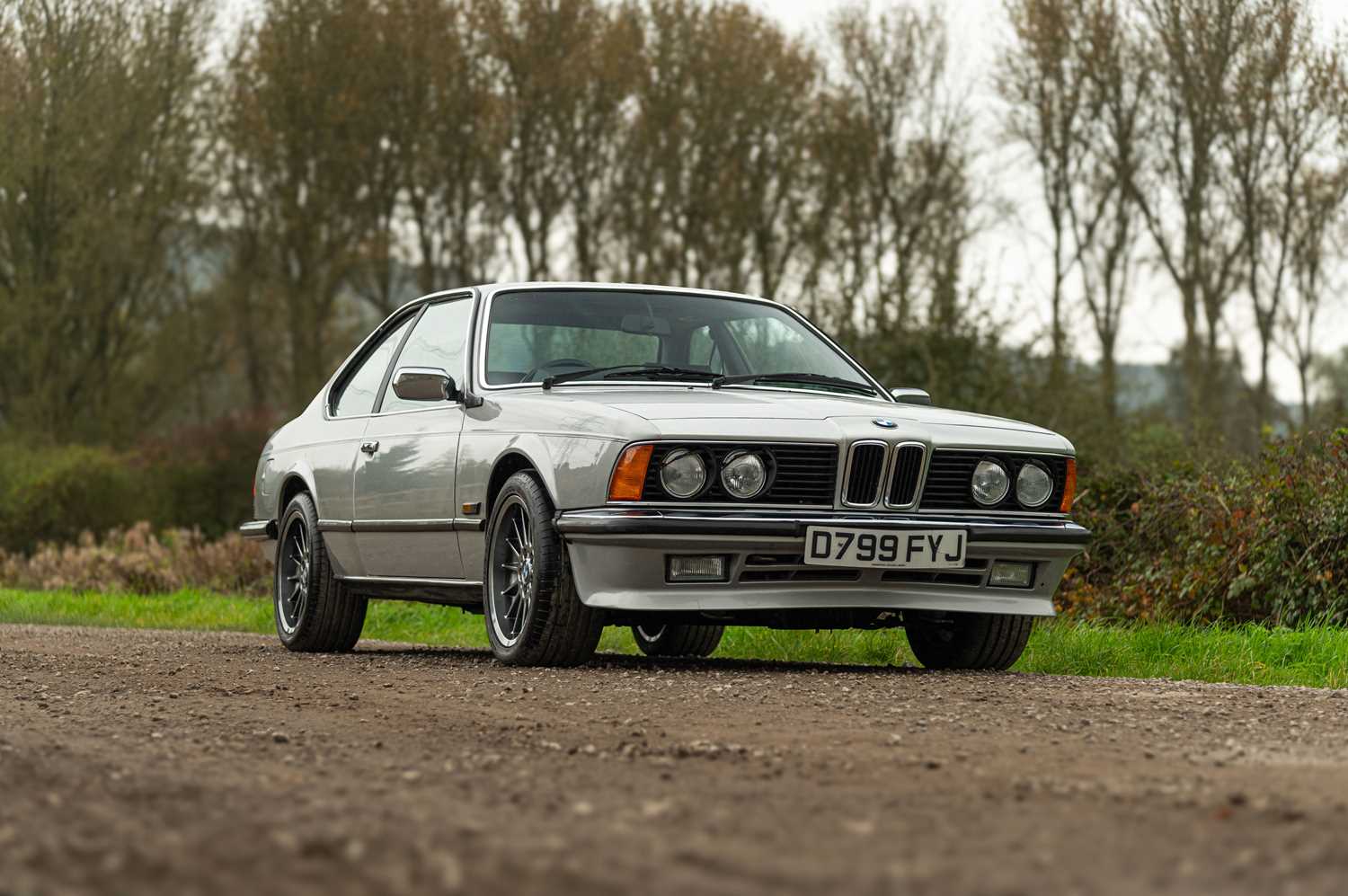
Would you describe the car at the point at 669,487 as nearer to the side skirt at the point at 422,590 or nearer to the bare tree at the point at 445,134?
the side skirt at the point at 422,590

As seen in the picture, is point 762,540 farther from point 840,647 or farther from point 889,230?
point 889,230

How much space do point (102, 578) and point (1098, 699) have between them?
41.7 feet

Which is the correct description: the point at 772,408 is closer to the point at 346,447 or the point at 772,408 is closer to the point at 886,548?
the point at 886,548

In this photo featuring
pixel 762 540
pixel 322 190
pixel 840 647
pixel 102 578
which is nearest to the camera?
pixel 762 540

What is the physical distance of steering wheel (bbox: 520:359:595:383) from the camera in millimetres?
8273

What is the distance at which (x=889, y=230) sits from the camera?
3519 centimetres

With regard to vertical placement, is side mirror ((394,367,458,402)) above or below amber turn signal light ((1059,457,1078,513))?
above

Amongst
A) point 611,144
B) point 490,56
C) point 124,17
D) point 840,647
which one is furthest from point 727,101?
point 840,647

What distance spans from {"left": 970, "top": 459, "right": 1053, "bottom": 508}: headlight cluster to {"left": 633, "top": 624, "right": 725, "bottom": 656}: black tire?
253cm

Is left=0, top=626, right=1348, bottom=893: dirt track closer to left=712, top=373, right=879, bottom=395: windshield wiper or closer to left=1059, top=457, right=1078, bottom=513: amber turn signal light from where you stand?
left=1059, top=457, right=1078, bottom=513: amber turn signal light

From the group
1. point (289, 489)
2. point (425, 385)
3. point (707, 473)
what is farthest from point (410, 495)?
point (707, 473)

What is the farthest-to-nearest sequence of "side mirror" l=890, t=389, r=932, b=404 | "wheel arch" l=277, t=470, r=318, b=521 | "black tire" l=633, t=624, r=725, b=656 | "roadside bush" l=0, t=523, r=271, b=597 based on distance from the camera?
"roadside bush" l=0, t=523, r=271, b=597 < "black tire" l=633, t=624, r=725, b=656 < "wheel arch" l=277, t=470, r=318, b=521 < "side mirror" l=890, t=389, r=932, b=404

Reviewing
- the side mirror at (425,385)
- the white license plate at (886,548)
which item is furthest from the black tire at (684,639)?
the white license plate at (886,548)

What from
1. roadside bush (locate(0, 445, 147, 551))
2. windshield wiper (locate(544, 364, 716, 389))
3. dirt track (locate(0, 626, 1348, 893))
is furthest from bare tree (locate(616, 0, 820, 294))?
dirt track (locate(0, 626, 1348, 893))
